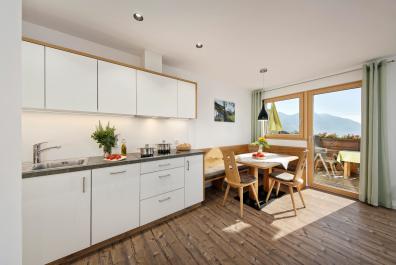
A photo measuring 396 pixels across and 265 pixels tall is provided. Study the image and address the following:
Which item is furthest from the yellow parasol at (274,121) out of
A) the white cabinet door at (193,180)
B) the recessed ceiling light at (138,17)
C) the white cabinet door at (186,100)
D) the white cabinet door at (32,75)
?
the white cabinet door at (32,75)

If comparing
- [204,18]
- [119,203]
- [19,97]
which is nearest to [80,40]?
[204,18]

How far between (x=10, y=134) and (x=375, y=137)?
420cm

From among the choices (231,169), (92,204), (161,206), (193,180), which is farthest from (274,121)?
(92,204)

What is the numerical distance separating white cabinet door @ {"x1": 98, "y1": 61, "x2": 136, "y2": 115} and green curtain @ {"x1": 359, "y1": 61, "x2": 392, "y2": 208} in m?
3.86

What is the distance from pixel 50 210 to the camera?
143 centimetres

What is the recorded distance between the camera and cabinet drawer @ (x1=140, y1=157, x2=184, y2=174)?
2.01 m

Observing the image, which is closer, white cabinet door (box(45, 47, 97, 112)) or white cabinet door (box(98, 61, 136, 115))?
white cabinet door (box(45, 47, 97, 112))

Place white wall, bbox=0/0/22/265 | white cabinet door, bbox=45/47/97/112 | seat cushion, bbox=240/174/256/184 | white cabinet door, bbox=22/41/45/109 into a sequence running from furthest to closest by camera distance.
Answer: seat cushion, bbox=240/174/256/184
white cabinet door, bbox=45/47/97/112
white cabinet door, bbox=22/41/45/109
white wall, bbox=0/0/22/265

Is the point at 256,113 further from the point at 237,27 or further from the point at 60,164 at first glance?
the point at 60,164

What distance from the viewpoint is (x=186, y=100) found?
9.21 ft

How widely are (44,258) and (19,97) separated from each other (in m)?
1.62

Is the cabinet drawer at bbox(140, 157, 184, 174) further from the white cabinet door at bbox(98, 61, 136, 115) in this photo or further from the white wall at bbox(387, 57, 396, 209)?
the white wall at bbox(387, 57, 396, 209)

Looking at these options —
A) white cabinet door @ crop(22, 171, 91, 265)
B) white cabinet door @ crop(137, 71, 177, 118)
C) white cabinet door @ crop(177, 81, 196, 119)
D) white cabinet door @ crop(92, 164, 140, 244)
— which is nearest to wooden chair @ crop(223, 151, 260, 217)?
white cabinet door @ crop(177, 81, 196, 119)

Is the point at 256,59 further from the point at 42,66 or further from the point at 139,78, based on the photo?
the point at 42,66
